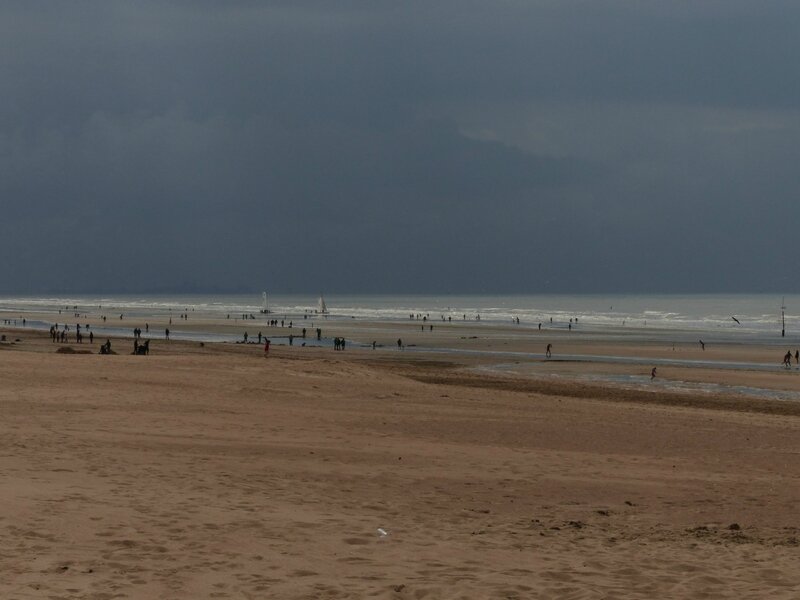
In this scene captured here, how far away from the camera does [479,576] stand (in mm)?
7641

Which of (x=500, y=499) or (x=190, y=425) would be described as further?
(x=190, y=425)

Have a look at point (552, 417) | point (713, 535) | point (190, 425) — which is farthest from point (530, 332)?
point (713, 535)

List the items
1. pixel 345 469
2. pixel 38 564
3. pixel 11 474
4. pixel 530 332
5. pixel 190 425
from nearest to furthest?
pixel 38 564 < pixel 11 474 < pixel 345 469 < pixel 190 425 < pixel 530 332

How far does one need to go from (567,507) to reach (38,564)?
657 cm

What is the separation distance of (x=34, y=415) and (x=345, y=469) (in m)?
7.50

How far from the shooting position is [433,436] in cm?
1730

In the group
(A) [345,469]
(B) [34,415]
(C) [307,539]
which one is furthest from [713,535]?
(B) [34,415]

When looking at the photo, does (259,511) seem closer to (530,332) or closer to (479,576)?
(479,576)

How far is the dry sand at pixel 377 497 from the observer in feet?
24.7

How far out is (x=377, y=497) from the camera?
11523 millimetres

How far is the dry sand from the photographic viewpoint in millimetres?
7520

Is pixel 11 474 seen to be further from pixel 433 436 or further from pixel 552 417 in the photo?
pixel 552 417

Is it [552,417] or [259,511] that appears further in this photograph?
[552,417]

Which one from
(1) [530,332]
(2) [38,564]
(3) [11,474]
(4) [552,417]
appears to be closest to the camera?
(2) [38,564]
